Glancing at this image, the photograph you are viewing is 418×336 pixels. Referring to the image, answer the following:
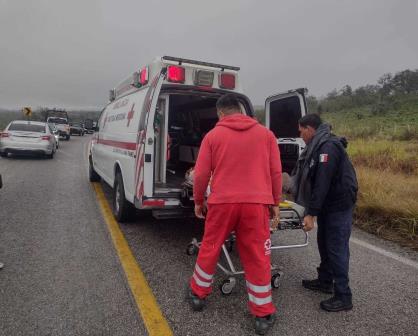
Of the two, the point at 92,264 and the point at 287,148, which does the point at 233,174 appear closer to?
the point at 92,264

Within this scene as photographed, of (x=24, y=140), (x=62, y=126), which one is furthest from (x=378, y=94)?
(x=24, y=140)

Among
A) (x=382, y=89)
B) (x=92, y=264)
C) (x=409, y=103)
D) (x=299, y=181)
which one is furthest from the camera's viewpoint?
(x=382, y=89)

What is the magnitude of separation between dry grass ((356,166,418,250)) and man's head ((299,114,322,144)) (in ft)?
8.82

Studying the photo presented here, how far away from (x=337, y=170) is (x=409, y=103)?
148ft

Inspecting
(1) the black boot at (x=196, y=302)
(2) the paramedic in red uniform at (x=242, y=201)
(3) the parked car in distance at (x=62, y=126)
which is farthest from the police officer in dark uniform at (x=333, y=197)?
(3) the parked car in distance at (x=62, y=126)

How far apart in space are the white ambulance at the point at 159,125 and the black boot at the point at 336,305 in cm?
212

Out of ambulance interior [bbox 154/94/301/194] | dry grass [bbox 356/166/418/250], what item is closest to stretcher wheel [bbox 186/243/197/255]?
ambulance interior [bbox 154/94/301/194]

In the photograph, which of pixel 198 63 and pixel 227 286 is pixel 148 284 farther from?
pixel 198 63

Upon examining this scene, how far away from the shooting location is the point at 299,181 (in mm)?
3701

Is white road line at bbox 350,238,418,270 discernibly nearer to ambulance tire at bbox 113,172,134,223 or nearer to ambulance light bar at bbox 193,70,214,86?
ambulance light bar at bbox 193,70,214,86

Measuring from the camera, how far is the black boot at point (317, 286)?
145 inches

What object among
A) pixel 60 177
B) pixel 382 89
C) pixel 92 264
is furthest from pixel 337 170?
pixel 382 89

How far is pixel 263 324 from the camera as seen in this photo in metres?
2.87

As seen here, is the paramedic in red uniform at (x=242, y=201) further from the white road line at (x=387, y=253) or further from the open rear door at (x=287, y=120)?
the white road line at (x=387, y=253)
